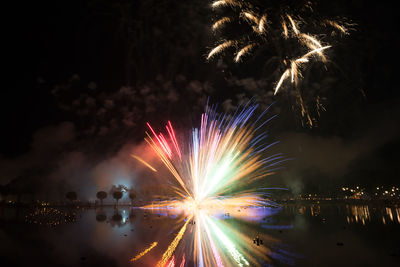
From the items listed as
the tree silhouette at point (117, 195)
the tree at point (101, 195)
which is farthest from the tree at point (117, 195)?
the tree at point (101, 195)

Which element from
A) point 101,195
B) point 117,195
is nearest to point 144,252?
point 117,195

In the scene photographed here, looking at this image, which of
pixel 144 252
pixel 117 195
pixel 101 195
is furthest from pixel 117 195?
pixel 144 252

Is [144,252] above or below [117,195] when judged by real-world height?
above

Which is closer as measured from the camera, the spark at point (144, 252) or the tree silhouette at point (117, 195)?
the spark at point (144, 252)

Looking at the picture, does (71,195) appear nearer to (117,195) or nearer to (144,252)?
(117,195)

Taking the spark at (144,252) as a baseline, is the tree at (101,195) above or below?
below

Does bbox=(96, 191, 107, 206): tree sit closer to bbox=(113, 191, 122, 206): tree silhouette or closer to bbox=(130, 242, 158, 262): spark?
bbox=(113, 191, 122, 206): tree silhouette

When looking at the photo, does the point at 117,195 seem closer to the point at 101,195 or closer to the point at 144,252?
the point at 101,195

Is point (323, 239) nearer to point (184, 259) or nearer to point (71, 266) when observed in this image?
point (184, 259)

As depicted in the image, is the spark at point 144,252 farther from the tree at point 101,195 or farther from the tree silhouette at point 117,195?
the tree at point 101,195

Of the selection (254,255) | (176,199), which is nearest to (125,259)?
(254,255)

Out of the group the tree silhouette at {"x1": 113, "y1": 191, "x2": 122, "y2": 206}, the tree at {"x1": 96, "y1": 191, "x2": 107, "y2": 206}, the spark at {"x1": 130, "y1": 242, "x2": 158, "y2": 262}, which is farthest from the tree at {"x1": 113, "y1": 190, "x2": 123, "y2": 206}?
the spark at {"x1": 130, "y1": 242, "x2": 158, "y2": 262}

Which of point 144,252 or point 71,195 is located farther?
point 71,195

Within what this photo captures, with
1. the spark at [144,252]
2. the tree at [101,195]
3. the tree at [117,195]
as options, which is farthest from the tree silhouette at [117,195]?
the spark at [144,252]
